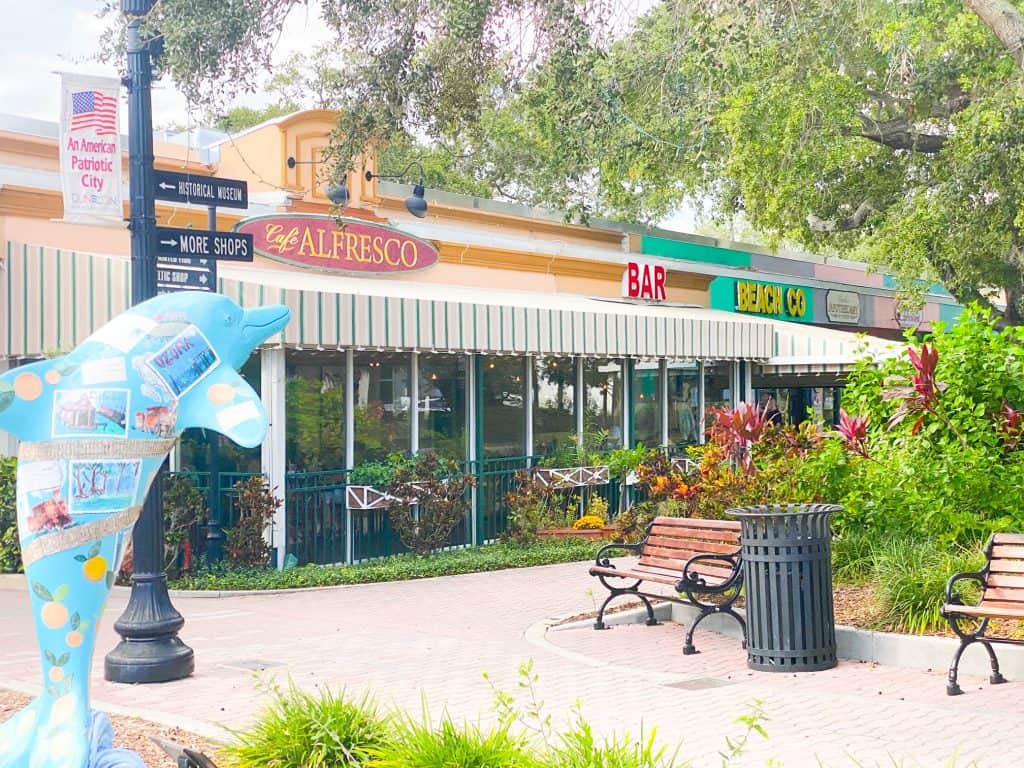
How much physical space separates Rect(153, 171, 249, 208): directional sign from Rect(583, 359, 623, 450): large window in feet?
32.2

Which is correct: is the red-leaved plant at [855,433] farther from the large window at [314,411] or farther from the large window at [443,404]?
the large window at [443,404]

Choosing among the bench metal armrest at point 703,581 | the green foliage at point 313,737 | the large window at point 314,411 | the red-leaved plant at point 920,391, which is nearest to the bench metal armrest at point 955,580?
the bench metal armrest at point 703,581

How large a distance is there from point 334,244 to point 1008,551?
1075 cm

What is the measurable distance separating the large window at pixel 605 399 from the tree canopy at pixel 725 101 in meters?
2.53

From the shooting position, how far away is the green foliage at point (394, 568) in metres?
12.2

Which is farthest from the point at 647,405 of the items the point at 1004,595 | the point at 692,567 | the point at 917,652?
the point at 1004,595

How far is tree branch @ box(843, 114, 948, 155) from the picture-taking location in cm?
2052

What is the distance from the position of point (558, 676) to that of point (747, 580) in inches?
57.8

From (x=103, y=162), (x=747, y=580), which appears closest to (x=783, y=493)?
(x=747, y=580)

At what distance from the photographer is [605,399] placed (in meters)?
18.3

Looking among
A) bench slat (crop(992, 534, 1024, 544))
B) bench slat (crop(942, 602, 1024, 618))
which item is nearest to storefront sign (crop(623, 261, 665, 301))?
bench slat (crop(992, 534, 1024, 544))

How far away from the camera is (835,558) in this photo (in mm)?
9867

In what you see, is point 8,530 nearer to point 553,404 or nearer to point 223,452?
point 223,452

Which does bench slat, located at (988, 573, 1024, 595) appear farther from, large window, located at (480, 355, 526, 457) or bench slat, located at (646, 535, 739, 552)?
large window, located at (480, 355, 526, 457)
